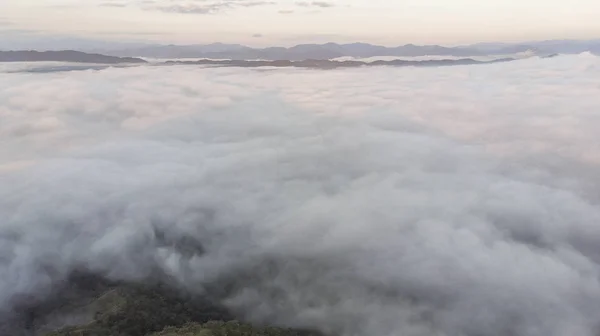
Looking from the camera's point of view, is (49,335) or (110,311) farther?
(110,311)

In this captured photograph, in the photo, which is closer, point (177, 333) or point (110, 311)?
point (177, 333)

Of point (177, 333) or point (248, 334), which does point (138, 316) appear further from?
point (248, 334)

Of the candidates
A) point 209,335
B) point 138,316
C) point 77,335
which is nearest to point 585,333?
point 209,335

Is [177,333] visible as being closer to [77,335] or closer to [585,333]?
[77,335]

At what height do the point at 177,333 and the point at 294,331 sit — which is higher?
the point at 177,333

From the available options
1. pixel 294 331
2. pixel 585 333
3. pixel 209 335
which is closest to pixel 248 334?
pixel 209 335

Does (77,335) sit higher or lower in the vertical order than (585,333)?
higher

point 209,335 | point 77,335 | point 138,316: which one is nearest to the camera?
point 209,335

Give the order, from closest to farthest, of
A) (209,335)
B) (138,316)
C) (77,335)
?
(209,335)
(77,335)
(138,316)

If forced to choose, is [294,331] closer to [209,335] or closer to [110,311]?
[209,335]
